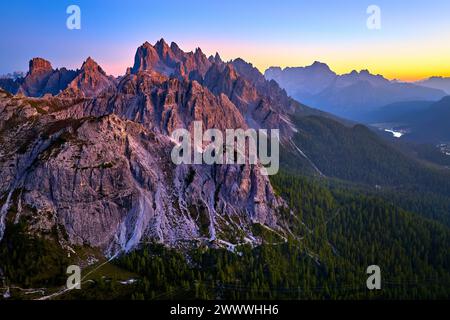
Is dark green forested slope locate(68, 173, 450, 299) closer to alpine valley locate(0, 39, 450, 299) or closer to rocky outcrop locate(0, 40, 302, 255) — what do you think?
alpine valley locate(0, 39, 450, 299)

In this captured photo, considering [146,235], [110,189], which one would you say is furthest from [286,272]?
[110,189]

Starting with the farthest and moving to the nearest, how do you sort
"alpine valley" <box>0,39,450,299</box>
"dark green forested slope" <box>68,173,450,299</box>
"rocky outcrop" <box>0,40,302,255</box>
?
1. "rocky outcrop" <box>0,40,302,255</box>
2. "dark green forested slope" <box>68,173,450,299</box>
3. "alpine valley" <box>0,39,450,299</box>

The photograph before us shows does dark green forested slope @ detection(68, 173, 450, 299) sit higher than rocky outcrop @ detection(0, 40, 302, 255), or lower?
lower

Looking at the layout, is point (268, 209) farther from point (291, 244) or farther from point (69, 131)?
point (69, 131)

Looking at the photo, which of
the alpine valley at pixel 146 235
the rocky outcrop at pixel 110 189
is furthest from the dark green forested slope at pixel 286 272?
the rocky outcrop at pixel 110 189

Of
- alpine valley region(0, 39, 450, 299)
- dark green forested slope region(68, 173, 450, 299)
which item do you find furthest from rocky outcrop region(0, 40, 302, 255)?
dark green forested slope region(68, 173, 450, 299)

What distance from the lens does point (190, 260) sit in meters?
160

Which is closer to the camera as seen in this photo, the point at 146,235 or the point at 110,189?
the point at 146,235

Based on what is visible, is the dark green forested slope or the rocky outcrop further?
the rocky outcrop

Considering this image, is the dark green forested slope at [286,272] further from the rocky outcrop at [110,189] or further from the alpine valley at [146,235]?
the rocky outcrop at [110,189]

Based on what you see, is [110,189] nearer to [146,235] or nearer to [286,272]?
[146,235]

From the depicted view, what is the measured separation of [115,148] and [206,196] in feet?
163

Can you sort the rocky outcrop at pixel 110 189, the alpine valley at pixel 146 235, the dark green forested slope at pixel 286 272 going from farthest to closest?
the rocky outcrop at pixel 110 189 < the dark green forested slope at pixel 286 272 < the alpine valley at pixel 146 235

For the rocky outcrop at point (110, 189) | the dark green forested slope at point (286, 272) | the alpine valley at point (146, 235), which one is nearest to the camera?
the alpine valley at point (146, 235)
